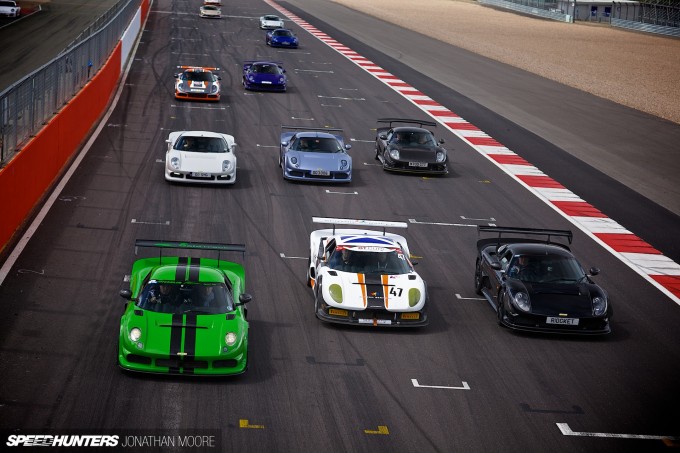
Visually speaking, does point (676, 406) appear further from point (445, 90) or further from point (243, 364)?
point (445, 90)

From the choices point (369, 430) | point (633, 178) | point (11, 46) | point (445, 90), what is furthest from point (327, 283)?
point (11, 46)

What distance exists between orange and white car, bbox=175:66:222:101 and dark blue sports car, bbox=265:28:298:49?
19.2 m

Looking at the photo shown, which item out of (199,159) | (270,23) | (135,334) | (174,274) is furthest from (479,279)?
(270,23)

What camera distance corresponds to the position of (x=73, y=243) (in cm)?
2103

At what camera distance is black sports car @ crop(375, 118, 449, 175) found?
3031cm

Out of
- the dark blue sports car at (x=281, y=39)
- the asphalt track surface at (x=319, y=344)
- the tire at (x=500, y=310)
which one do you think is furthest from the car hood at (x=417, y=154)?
the dark blue sports car at (x=281, y=39)

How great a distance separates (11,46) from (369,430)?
153 feet

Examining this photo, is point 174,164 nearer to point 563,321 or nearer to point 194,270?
point 194,270

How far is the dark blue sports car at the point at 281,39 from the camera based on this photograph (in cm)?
5972

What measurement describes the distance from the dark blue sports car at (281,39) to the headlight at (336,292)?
143 feet

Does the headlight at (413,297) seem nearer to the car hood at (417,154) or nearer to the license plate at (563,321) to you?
Result: the license plate at (563,321)

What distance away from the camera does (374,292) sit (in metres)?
17.6

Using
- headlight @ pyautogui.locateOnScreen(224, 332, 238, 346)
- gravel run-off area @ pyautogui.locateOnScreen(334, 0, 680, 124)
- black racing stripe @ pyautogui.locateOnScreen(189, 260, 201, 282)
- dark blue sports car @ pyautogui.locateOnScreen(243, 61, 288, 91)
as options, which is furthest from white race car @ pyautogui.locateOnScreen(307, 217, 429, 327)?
gravel run-off area @ pyautogui.locateOnScreen(334, 0, 680, 124)

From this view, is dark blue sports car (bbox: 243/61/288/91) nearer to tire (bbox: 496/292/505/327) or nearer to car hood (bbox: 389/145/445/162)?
car hood (bbox: 389/145/445/162)
